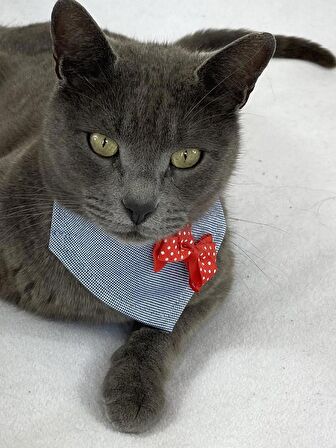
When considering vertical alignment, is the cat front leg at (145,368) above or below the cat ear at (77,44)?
below

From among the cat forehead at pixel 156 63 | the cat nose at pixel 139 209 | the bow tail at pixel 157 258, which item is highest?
the cat forehead at pixel 156 63

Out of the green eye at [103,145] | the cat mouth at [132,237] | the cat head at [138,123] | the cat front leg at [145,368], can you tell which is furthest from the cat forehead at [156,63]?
the cat front leg at [145,368]

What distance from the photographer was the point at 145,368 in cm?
126

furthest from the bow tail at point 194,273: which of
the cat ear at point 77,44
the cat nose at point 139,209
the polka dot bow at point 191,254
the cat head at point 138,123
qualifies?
the cat ear at point 77,44

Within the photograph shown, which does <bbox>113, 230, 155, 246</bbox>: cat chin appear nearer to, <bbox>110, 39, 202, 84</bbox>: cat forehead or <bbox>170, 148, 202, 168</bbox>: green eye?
<bbox>170, 148, 202, 168</bbox>: green eye

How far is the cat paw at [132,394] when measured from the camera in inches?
46.1

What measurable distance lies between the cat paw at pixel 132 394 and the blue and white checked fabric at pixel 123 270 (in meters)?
0.10

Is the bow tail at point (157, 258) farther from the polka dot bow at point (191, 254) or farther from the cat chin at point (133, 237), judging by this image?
the cat chin at point (133, 237)

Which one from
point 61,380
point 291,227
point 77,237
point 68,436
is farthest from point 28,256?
point 291,227

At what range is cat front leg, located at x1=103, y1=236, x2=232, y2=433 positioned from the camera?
1.18m

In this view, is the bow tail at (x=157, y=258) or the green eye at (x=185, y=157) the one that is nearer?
the green eye at (x=185, y=157)

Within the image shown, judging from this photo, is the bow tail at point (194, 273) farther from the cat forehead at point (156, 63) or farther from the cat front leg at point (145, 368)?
the cat forehead at point (156, 63)

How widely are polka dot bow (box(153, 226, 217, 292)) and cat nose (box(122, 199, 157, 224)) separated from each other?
18 centimetres

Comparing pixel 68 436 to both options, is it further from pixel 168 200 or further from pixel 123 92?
pixel 123 92
